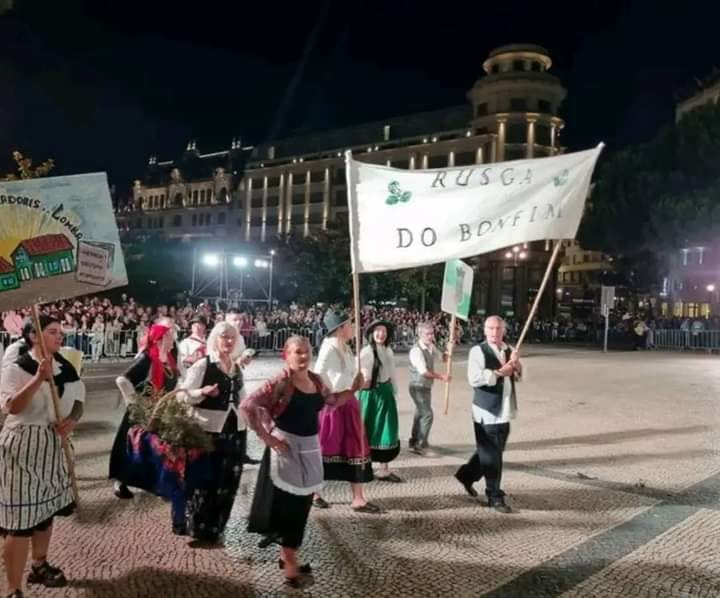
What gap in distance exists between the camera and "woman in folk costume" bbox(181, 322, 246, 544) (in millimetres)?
4766

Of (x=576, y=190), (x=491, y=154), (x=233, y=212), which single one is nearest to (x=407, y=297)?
(x=491, y=154)

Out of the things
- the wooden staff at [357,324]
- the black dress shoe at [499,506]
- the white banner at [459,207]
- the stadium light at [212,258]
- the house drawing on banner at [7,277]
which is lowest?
the black dress shoe at [499,506]

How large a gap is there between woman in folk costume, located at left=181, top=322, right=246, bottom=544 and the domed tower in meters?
54.5

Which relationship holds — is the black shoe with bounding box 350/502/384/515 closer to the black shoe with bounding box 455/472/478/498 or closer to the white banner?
the black shoe with bounding box 455/472/478/498

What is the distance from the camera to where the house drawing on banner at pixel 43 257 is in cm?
422

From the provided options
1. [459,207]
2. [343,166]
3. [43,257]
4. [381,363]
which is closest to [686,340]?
[381,363]

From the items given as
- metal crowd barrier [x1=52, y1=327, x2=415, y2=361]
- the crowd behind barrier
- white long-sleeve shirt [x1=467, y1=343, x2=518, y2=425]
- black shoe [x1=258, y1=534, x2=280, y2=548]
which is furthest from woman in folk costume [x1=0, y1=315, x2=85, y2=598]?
metal crowd barrier [x1=52, y1=327, x2=415, y2=361]

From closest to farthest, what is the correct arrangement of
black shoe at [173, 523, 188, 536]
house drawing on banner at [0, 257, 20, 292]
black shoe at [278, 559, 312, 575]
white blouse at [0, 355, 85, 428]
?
white blouse at [0, 355, 85, 428]
house drawing on banner at [0, 257, 20, 292]
black shoe at [278, 559, 312, 575]
black shoe at [173, 523, 188, 536]

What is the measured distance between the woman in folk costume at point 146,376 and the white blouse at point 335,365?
134 cm

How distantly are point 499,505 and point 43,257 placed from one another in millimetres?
4159

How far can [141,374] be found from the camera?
19.2ft

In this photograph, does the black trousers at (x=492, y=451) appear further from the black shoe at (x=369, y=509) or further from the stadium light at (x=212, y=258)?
the stadium light at (x=212, y=258)

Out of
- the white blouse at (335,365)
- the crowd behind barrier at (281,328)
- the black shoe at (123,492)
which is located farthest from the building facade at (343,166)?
the black shoe at (123,492)

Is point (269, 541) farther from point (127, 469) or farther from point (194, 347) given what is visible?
point (194, 347)
